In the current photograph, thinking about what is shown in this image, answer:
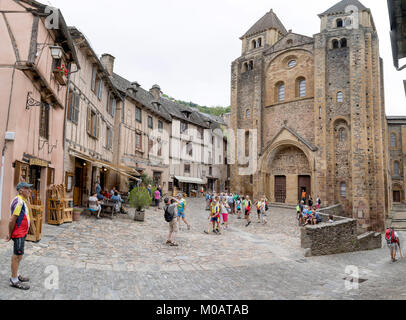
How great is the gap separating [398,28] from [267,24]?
26.9 meters

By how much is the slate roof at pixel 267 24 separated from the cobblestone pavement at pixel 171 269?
82.7ft

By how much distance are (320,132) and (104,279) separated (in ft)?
72.4

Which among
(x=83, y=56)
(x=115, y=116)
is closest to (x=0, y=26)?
(x=83, y=56)

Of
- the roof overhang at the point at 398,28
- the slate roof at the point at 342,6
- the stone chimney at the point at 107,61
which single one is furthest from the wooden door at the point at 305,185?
the roof overhang at the point at 398,28

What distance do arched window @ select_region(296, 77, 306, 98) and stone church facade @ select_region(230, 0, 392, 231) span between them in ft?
0.30

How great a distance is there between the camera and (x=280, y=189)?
26.1m

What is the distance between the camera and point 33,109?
8219 millimetres

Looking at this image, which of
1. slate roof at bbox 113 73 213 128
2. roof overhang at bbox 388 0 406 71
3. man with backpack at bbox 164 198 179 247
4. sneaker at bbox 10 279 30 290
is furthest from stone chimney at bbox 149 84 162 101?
sneaker at bbox 10 279 30 290

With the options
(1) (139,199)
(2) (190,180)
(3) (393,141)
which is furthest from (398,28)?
(3) (393,141)

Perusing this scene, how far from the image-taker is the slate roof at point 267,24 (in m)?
28.8

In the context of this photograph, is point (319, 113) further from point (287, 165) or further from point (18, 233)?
point (18, 233)

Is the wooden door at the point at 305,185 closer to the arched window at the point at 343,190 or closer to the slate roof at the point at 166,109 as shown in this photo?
the arched window at the point at 343,190

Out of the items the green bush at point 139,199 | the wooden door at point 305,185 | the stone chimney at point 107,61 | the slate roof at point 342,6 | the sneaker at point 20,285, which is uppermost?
the slate roof at point 342,6
